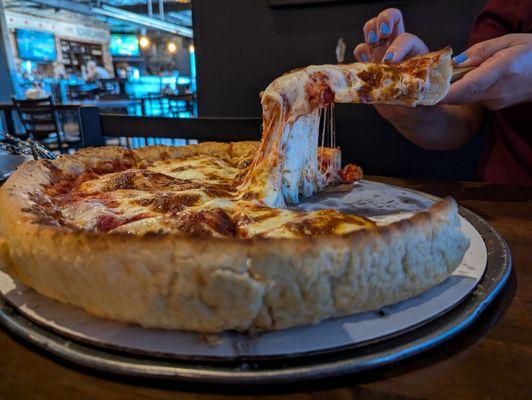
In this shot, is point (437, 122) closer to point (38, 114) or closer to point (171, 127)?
point (171, 127)

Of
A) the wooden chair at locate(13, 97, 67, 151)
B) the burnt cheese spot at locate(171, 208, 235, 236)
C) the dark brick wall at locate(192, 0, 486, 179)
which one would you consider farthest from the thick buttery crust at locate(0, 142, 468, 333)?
the wooden chair at locate(13, 97, 67, 151)

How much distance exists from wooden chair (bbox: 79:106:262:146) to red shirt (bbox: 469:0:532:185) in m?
1.12

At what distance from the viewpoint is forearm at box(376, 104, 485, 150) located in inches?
70.4

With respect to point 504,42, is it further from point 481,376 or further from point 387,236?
point 481,376

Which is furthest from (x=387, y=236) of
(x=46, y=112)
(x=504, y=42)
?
(x=46, y=112)

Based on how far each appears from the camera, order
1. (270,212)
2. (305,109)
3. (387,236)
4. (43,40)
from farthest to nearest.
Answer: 1. (43,40)
2. (305,109)
3. (270,212)
4. (387,236)

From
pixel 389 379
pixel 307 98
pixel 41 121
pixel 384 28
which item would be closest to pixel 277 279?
pixel 389 379

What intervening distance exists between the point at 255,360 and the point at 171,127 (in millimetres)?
1609

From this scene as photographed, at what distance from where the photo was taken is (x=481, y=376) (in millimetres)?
514

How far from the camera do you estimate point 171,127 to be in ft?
6.42

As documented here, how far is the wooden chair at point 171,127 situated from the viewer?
1.96 meters

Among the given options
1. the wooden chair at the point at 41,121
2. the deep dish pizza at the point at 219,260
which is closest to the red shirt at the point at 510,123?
the deep dish pizza at the point at 219,260

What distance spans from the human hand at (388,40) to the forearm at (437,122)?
0.79 ft

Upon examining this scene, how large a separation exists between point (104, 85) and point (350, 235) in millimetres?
12523
